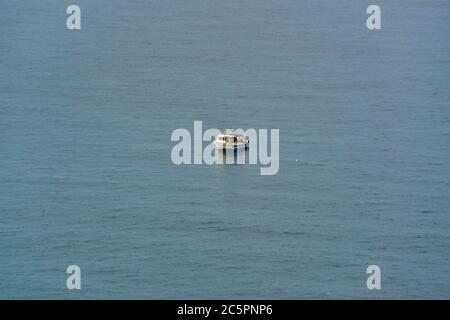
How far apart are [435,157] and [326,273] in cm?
914

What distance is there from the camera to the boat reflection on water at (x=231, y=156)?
37.5 meters

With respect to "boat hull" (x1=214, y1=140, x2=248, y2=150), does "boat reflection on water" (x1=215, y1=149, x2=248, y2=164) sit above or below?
below

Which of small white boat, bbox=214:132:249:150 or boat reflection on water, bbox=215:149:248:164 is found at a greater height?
small white boat, bbox=214:132:249:150

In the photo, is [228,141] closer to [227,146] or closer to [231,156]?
[227,146]

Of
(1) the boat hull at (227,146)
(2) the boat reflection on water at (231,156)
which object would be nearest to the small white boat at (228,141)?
(1) the boat hull at (227,146)

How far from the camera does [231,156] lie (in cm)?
3775

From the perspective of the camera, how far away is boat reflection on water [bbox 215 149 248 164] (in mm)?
37500

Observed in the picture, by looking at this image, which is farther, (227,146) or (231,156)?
(227,146)

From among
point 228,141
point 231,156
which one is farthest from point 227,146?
point 231,156

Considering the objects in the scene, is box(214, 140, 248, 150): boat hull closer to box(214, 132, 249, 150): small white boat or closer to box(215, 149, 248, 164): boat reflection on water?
box(214, 132, 249, 150): small white boat

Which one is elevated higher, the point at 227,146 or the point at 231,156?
the point at 227,146

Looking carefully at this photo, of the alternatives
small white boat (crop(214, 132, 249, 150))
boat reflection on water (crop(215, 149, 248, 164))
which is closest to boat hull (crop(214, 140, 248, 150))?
small white boat (crop(214, 132, 249, 150))

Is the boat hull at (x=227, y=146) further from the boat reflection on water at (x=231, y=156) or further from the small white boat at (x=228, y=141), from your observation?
the boat reflection on water at (x=231, y=156)

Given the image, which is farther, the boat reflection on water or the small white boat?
the small white boat
